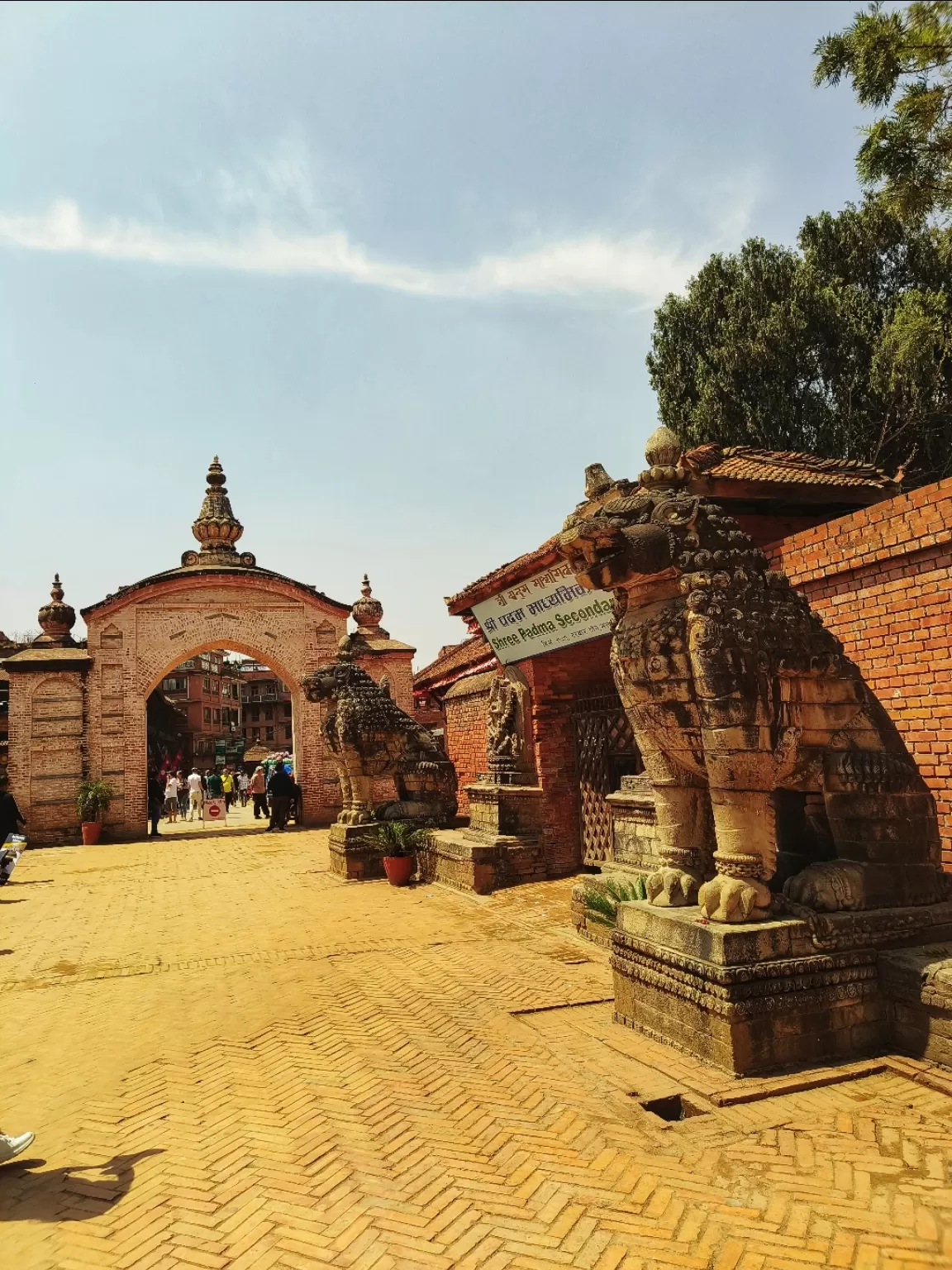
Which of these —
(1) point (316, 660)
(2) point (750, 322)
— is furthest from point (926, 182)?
(1) point (316, 660)

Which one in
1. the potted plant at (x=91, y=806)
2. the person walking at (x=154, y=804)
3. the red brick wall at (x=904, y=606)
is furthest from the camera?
the person walking at (x=154, y=804)

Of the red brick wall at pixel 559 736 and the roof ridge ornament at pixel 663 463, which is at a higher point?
the roof ridge ornament at pixel 663 463

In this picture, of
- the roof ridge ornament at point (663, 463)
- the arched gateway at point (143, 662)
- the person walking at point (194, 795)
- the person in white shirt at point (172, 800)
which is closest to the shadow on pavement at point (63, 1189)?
the roof ridge ornament at point (663, 463)

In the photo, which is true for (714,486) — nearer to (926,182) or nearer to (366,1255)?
(926,182)

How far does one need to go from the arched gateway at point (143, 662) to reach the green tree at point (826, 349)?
1211 cm

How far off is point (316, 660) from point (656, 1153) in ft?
68.2

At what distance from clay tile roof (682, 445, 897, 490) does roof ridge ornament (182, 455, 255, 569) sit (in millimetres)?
17039

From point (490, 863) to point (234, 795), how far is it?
2861 centimetres

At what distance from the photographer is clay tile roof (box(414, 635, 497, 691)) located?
1639 centimetres

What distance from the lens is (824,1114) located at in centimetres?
364

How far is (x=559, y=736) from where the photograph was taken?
10844 mm

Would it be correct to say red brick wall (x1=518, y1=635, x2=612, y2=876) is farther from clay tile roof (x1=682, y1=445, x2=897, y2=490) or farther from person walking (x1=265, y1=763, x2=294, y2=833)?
person walking (x1=265, y1=763, x2=294, y2=833)

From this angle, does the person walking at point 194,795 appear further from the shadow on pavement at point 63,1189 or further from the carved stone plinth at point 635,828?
the shadow on pavement at point 63,1189

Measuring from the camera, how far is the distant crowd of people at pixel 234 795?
21.3m
